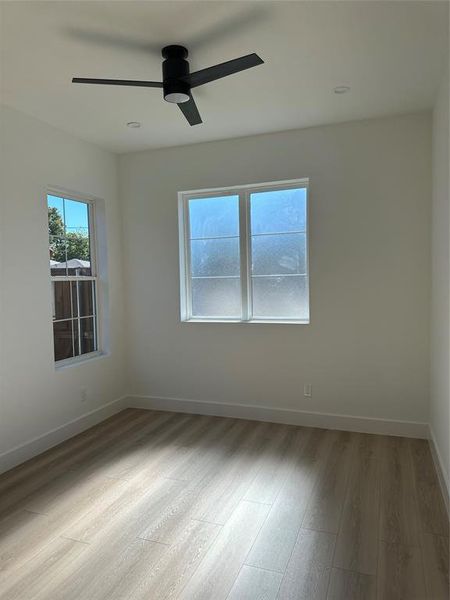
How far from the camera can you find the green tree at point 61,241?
12.0 ft

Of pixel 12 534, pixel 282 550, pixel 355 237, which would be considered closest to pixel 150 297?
pixel 355 237

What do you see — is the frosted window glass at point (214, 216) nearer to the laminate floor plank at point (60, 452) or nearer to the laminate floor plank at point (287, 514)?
the laminate floor plank at point (60, 452)

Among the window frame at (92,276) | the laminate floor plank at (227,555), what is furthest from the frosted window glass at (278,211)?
the laminate floor plank at (227,555)

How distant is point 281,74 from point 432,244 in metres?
1.79

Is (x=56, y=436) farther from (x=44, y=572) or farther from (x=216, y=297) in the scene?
(x=216, y=297)

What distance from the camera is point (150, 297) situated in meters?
4.40

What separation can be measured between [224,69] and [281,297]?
229 cm

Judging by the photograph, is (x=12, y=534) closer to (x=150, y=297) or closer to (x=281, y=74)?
(x=150, y=297)

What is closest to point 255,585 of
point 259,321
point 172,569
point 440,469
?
point 172,569

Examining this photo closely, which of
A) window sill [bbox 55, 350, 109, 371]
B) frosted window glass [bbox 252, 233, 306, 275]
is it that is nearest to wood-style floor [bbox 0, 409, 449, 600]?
window sill [bbox 55, 350, 109, 371]

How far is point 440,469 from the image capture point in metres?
2.79

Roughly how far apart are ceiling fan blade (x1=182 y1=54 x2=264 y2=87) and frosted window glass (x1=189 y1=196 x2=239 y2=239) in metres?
1.90

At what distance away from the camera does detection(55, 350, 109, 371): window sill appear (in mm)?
3710

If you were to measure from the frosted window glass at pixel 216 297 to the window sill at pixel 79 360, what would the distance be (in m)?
1.06
